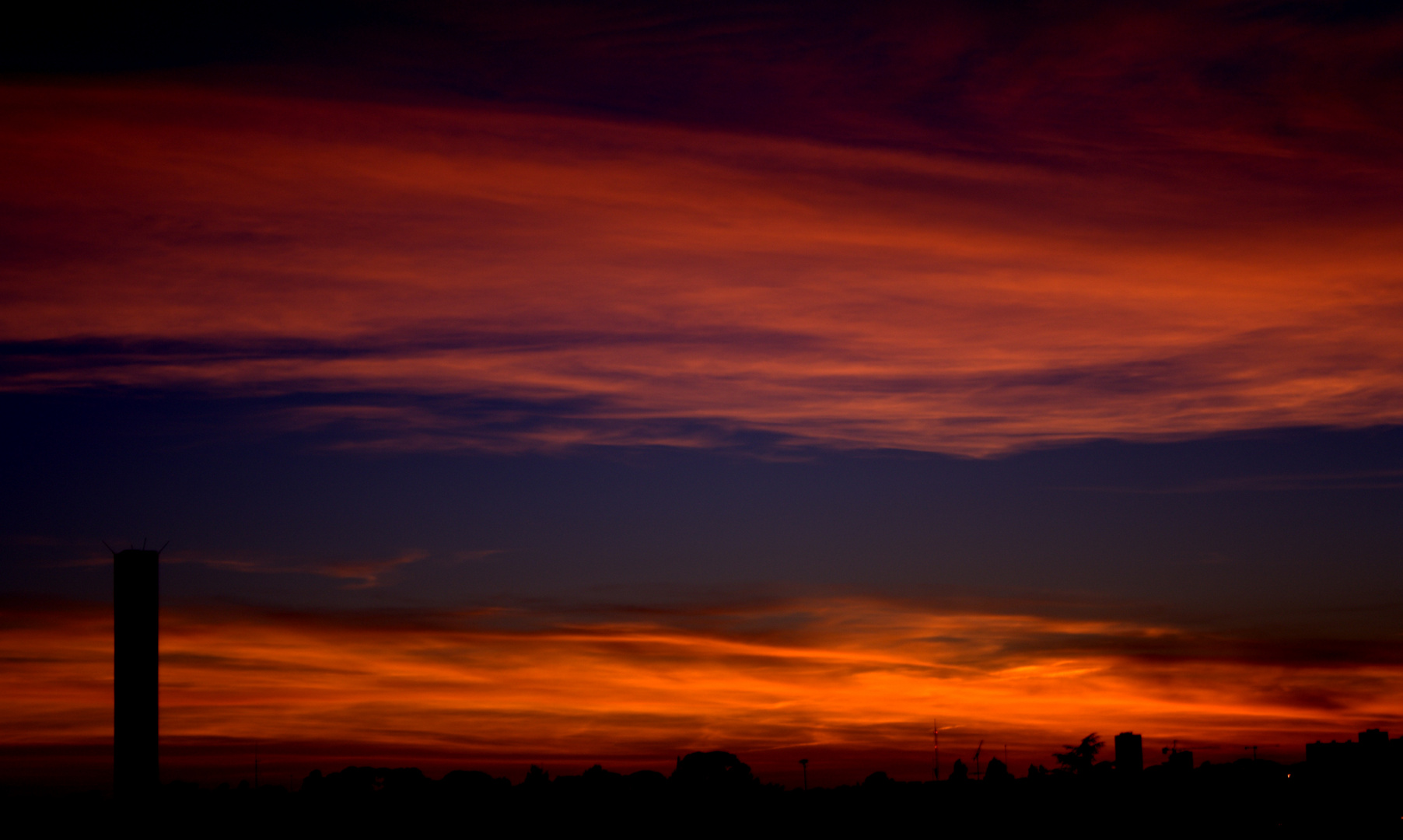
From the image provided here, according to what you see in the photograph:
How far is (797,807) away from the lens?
131 m

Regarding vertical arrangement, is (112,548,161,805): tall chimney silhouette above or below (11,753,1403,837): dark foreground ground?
above

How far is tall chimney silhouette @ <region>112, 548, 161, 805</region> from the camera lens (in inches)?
3071

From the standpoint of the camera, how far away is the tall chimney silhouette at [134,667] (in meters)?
78.0

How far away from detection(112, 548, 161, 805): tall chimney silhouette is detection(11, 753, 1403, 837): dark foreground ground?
24522mm

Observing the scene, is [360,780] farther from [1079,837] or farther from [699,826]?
[1079,837]

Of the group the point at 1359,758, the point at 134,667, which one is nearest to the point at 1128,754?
the point at 1359,758

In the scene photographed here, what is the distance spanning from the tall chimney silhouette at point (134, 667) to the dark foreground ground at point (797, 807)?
24.5 m

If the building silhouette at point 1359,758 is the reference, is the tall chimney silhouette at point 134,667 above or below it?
above

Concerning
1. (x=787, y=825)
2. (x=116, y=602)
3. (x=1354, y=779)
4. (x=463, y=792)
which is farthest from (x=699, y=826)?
(x=116, y=602)

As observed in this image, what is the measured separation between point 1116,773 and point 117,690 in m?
95.6

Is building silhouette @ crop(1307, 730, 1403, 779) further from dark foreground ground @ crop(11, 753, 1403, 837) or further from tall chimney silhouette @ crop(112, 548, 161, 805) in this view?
tall chimney silhouette @ crop(112, 548, 161, 805)

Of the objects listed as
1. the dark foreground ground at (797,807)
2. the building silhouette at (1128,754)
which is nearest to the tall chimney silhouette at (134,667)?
the dark foreground ground at (797,807)

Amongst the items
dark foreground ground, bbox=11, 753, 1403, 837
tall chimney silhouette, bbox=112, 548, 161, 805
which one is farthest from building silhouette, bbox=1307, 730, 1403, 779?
tall chimney silhouette, bbox=112, 548, 161, 805

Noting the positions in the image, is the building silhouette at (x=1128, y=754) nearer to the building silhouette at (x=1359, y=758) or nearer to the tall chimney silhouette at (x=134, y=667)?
the building silhouette at (x=1359, y=758)
